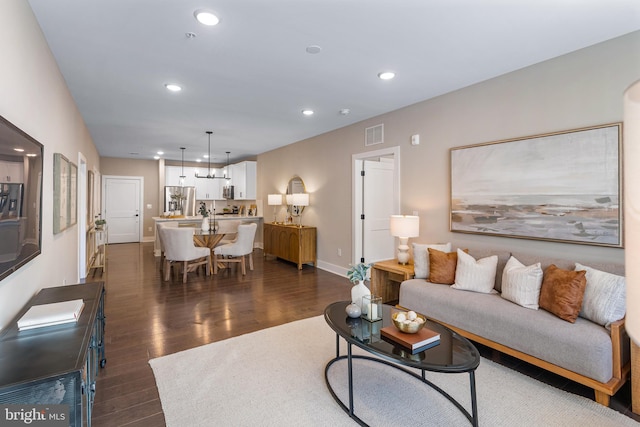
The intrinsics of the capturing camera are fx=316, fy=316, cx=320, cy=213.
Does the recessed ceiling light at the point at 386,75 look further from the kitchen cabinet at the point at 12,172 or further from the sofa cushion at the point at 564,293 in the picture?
the kitchen cabinet at the point at 12,172

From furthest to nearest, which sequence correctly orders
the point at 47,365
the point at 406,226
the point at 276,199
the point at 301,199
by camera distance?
1. the point at 276,199
2. the point at 301,199
3. the point at 406,226
4. the point at 47,365

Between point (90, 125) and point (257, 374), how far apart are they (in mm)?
5159

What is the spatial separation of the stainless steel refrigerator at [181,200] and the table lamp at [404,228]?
7320 mm

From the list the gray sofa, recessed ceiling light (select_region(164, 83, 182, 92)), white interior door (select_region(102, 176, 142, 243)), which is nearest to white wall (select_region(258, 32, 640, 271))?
the gray sofa

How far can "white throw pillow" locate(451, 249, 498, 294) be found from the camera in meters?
2.94

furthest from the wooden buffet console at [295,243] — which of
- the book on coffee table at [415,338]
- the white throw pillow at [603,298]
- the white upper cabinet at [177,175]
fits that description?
the white throw pillow at [603,298]

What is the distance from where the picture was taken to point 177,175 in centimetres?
944

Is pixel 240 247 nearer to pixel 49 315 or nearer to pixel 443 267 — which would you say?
pixel 443 267

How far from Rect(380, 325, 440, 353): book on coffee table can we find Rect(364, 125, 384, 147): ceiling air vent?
3204 millimetres

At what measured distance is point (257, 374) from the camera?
2.42 meters

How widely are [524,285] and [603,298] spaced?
0.49m

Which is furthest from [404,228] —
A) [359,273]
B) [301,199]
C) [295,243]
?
[301,199]

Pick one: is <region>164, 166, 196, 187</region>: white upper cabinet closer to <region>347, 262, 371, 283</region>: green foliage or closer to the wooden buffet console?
the wooden buffet console

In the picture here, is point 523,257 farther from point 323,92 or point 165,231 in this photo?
point 165,231
